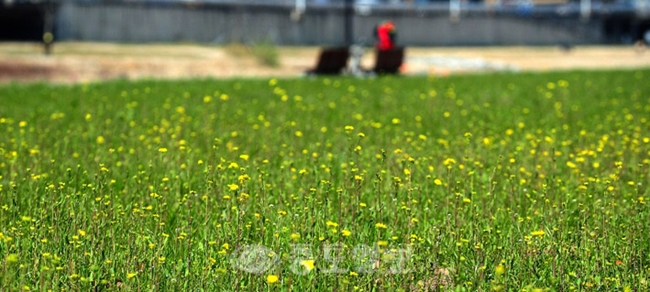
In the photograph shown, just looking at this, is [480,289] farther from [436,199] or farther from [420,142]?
[420,142]

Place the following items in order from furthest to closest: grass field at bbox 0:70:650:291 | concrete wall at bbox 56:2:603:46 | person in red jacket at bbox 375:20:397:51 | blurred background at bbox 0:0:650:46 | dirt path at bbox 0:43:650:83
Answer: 1. concrete wall at bbox 56:2:603:46
2. blurred background at bbox 0:0:650:46
3. dirt path at bbox 0:43:650:83
4. person in red jacket at bbox 375:20:397:51
5. grass field at bbox 0:70:650:291

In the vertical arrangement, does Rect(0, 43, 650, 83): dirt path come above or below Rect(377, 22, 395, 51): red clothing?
below

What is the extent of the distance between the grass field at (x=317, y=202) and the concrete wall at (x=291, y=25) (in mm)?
28684

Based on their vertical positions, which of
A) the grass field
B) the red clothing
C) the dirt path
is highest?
the red clothing

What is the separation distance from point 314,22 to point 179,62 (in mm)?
17093

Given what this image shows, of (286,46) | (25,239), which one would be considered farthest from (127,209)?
(286,46)

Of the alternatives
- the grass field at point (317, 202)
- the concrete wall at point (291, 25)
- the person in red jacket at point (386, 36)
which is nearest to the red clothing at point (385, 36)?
the person in red jacket at point (386, 36)

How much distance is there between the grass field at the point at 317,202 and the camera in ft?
19.9

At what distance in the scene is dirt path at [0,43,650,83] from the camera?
2994cm

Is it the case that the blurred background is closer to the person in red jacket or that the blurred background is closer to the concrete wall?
the concrete wall

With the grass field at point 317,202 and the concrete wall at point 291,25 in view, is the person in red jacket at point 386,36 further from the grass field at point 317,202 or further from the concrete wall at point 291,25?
the concrete wall at point 291,25

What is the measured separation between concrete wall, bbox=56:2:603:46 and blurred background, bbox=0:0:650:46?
0.04 metres

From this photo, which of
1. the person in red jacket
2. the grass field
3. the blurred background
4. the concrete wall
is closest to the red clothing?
the person in red jacket

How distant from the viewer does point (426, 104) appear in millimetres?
16453
